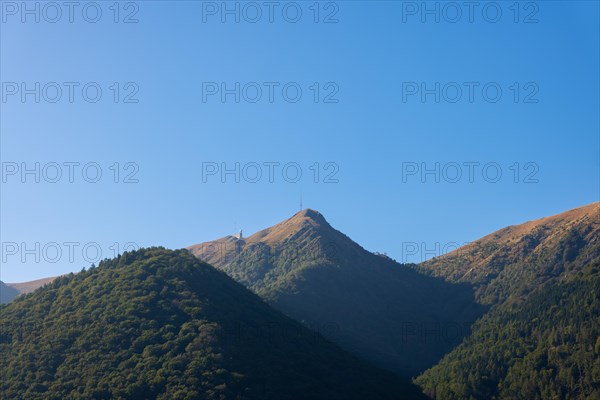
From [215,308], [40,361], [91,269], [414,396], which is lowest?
[414,396]

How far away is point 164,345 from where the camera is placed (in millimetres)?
106938

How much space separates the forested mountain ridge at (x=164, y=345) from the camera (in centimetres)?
9862

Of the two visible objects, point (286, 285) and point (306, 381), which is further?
point (286, 285)

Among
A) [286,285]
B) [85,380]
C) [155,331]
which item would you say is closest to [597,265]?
[286,285]

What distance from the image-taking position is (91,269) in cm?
13862

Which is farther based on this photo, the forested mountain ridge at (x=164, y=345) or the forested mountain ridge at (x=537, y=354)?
the forested mountain ridge at (x=537, y=354)

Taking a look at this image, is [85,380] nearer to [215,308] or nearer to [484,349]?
[215,308]

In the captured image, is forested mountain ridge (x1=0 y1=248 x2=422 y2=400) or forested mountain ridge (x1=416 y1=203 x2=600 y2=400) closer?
forested mountain ridge (x1=0 y1=248 x2=422 y2=400)

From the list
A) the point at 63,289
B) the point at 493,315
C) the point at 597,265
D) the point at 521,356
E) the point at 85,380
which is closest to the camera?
the point at 85,380

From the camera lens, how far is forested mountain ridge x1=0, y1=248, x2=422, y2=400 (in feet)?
324

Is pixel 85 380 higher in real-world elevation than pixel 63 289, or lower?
lower

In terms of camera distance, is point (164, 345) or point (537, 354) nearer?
point (164, 345)

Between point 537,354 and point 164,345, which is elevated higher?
point 164,345

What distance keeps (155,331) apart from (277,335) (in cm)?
2101
